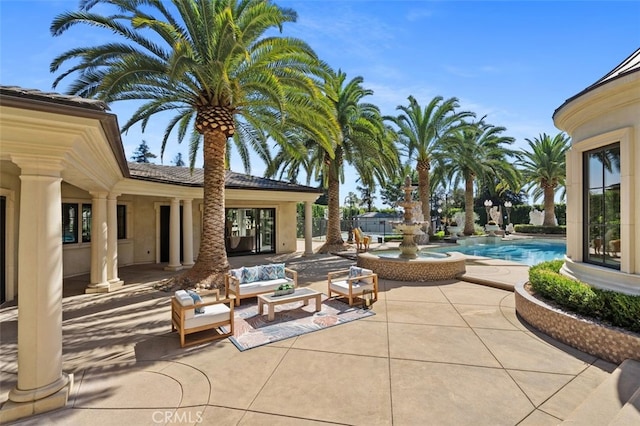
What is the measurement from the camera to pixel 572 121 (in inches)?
282

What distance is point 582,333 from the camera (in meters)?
5.25

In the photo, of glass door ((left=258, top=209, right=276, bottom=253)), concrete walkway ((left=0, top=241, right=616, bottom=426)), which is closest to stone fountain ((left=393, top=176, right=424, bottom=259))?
concrete walkway ((left=0, top=241, right=616, bottom=426))

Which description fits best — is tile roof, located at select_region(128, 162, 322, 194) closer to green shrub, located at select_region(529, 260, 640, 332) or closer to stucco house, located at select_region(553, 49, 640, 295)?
stucco house, located at select_region(553, 49, 640, 295)

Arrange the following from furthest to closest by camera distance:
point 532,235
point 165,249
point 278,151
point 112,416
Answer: point 532,235 → point 278,151 → point 165,249 → point 112,416

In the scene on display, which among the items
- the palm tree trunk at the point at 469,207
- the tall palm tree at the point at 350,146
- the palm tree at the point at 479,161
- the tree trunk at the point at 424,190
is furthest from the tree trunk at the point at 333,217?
the palm tree trunk at the point at 469,207

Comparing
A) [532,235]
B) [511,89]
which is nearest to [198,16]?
[511,89]

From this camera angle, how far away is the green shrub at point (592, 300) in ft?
16.0

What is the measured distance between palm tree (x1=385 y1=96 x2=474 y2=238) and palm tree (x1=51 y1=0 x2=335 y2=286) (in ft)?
40.1

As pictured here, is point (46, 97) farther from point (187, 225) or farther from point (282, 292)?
point (187, 225)

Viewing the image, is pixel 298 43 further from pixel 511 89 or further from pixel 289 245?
pixel 289 245

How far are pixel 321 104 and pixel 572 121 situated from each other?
677 cm

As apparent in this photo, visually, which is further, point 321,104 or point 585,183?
point 321,104

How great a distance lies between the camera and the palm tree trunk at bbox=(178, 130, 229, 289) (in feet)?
34.4

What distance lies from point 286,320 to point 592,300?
5.74 m
